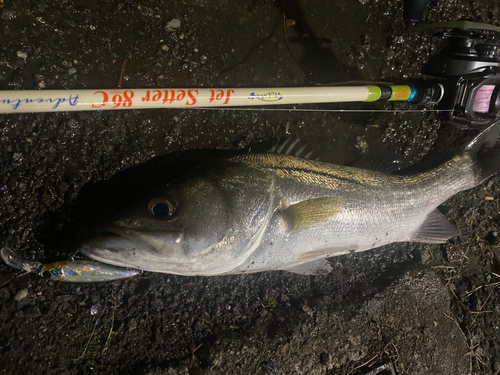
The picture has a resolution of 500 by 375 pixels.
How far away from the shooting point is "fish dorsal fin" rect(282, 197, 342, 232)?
7.45 feet

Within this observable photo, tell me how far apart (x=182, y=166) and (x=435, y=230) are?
235cm

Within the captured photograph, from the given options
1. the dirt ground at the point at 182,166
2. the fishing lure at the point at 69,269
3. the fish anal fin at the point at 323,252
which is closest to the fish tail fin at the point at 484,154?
the dirt ground at the point at 182,166

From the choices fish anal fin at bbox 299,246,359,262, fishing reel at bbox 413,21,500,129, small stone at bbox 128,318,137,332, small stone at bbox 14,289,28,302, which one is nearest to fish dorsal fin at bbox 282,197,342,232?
fish anal fin at bbox 299,246,359,262

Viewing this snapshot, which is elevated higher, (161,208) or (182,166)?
(161,208)

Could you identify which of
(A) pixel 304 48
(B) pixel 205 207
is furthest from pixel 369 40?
(B) pixel 205 207

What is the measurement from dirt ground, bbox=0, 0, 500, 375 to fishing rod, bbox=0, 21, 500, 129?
326 mm

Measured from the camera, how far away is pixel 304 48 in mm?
2936

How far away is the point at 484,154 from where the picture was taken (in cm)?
297

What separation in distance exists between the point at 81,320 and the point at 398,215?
2.60 m

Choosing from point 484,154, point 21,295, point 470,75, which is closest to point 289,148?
point 470,75

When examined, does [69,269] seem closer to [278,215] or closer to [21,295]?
[21,295]

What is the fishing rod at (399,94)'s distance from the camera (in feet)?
6.59

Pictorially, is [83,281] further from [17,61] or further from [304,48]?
[304,48]

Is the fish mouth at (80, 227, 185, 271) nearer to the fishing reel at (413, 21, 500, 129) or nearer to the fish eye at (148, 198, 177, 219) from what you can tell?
the fish eye at (148, 198, 177, 219)
